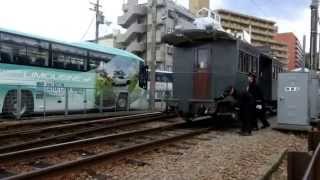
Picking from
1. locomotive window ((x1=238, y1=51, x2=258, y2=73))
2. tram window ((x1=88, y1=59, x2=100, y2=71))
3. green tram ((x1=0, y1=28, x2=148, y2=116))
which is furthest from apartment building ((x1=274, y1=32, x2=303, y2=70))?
locomotive window ((x1=238, y1=51, x2=258, y2=73))

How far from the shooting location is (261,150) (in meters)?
10.8

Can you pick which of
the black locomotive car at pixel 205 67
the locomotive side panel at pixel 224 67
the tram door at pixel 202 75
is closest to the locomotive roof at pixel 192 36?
the black locomotive car at pixel 205 67

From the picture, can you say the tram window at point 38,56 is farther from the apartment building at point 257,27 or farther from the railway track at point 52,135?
the apartment building at point 257,27

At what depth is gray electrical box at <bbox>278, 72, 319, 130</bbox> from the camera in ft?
48.7

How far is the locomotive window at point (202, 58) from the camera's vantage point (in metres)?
16.0

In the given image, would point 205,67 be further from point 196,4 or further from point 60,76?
point 196,4

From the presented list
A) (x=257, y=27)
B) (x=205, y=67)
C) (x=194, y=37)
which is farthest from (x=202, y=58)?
(x=257, y=27)

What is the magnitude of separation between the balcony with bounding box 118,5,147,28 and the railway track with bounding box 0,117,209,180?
64.2 metres

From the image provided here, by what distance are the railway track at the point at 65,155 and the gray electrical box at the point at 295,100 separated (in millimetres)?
3836

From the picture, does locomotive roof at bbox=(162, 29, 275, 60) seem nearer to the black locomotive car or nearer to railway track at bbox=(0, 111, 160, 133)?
the black locomotive car

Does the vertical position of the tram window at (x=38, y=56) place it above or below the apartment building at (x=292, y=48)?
below

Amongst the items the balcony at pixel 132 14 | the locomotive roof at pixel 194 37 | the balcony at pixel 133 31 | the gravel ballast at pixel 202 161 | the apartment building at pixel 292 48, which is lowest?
the gravel ballast at pixel 202 161

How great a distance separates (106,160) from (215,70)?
7773 mm

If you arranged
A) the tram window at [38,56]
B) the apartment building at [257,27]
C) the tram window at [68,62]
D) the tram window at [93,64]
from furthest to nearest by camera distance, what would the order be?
the apartment building at [257,27] → the tram window at [93,64] → the tram window at [68,62] → the tram window at [38,56]
